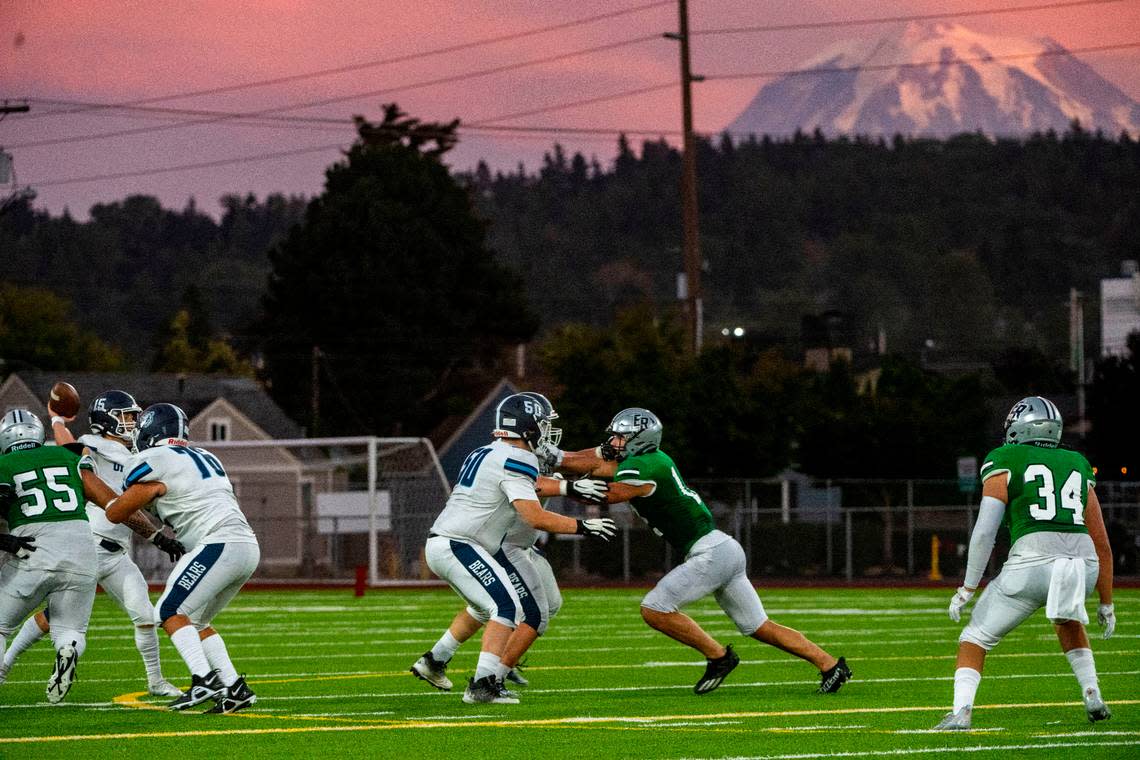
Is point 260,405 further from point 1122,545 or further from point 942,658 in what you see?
point 942,658

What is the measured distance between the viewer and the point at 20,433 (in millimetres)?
12594

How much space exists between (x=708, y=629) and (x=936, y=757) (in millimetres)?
11742

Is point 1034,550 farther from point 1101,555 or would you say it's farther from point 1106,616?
point 1106,616

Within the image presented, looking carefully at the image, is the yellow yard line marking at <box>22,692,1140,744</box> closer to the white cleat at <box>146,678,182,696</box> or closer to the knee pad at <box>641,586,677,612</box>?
the white cleat at <box>146,678,182,696</box>

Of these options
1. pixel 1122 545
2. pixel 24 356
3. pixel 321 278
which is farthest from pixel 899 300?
pixel 1122 545

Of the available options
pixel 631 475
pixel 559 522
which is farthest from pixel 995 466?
pixel 631 475

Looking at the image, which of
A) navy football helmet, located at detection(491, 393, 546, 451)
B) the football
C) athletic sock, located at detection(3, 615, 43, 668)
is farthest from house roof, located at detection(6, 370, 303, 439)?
navy football helmet, located at detection(491, 393, 546, 451)

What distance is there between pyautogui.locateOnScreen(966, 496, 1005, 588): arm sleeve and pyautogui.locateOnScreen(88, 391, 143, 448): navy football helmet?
20.4ft

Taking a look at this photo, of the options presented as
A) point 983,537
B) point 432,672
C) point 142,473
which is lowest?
point 432,672

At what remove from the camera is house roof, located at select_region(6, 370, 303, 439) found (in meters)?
65.4

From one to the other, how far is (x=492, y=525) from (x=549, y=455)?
49.7 inches

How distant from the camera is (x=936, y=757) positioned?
30.3 feet

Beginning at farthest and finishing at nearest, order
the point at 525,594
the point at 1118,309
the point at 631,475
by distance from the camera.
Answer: the point at 1118,309
the point at 631,475
the point at 525,594

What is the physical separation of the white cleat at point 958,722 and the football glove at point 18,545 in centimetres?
593
